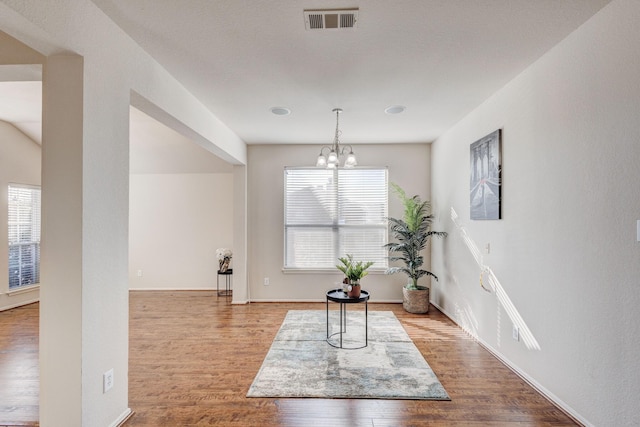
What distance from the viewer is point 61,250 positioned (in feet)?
5.95

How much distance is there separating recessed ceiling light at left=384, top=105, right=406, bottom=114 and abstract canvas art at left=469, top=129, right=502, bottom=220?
0.90 meters

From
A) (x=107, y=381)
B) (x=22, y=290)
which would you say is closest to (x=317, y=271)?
(x=107, y=381)

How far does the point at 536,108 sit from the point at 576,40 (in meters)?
0.55

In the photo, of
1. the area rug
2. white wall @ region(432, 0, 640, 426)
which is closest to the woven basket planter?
the area rug

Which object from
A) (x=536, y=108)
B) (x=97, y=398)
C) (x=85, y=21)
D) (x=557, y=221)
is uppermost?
(x=85, y=21)

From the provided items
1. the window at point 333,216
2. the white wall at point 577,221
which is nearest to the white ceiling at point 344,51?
the white wall at point 577,221

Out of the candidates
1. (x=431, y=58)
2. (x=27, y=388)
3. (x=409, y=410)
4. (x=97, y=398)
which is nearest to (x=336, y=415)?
(x=409, y=410)

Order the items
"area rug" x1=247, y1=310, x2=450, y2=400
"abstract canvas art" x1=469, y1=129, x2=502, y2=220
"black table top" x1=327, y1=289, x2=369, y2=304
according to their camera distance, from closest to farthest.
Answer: "area rug" x1=247, y1=310, x2=450, y2=400
"abstract canvas art" x1=469, y1=129, x2=502, y2=220
"black table top" x1=327, y1=289, x2=369, y2=304

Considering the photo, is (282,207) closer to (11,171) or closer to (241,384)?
(241,384)

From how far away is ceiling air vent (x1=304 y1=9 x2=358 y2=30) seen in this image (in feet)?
6.47

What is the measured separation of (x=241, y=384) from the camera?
2711 mm

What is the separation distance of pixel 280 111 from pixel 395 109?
130 cm

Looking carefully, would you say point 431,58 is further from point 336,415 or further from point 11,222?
point 11,222

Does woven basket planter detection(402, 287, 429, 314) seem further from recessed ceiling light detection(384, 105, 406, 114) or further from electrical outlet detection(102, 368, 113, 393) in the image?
electrical outlet detection(102, 368, 113, 393)
